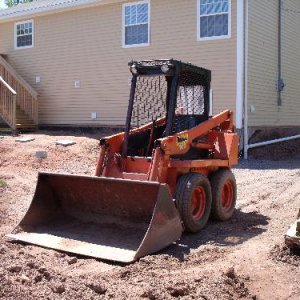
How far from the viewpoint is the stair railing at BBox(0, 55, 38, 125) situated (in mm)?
18719

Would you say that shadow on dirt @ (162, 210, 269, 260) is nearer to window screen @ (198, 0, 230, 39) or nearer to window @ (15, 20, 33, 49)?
window screen @ (198, 0, 230, 39)

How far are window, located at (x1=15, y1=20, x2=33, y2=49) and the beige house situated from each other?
0.13 ft

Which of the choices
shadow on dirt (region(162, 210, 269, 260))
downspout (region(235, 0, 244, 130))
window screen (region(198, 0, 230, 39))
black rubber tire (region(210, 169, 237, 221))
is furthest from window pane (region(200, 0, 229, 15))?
shadow on dirt (region(162, 210, 269, 260))

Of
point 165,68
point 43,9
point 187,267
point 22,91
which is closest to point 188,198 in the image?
point 187,267

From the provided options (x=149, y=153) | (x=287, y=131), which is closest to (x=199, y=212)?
(x=149, y=153)

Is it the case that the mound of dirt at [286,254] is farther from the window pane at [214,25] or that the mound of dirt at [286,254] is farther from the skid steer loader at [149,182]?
the window pane at [214,25]

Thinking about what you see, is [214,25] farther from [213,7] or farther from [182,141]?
[182,141]

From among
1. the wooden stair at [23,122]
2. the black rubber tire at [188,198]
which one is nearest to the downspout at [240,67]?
the black rubber tire at [188,198]

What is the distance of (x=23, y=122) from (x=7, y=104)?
105cm

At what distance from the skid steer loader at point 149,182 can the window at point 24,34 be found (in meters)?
13.6

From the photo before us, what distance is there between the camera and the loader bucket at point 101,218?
18.7 ft

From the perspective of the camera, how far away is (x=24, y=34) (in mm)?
19969

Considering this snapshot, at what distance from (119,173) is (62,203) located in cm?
91

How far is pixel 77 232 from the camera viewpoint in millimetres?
6461
